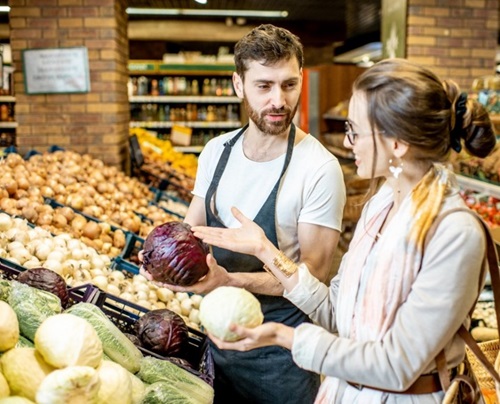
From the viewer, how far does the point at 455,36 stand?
6.24 metres

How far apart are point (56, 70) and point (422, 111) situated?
4.89 m

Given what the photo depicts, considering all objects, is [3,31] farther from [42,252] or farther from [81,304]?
[81,304]

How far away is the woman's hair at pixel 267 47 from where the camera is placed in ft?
7.09

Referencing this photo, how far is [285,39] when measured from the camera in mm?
2197

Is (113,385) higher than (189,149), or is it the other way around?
(113,385)

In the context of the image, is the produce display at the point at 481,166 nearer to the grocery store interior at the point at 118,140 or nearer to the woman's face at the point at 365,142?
the grocery store interior at the point at 118,140

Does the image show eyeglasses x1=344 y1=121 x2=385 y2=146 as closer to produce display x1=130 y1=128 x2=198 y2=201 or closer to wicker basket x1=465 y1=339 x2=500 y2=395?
wicker basket x1=465 y1=339 x2=500 y2=395

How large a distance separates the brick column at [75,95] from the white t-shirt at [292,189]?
3.61 meters

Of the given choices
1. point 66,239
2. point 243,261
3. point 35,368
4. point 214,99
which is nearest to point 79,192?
point 66,239

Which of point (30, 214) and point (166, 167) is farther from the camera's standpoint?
point (166, 167)

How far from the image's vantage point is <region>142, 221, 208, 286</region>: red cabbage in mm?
1957

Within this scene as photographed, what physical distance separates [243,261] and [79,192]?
2450 millimetres

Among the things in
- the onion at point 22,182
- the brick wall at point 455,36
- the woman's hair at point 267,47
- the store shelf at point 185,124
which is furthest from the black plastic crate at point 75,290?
the store shelf at point 185,124

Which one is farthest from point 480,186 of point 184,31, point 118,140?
point 184,31
